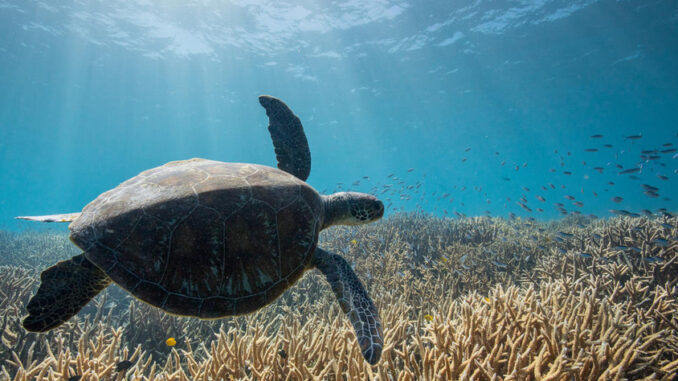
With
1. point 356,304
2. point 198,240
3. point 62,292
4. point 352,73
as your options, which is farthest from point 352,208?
point 352,73

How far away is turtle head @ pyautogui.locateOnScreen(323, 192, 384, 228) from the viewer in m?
3.69

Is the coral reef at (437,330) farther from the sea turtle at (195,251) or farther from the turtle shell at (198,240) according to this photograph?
the turtle shell at (198,240)

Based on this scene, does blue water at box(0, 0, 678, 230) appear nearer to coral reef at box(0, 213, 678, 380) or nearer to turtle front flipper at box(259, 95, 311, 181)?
coral reef at box(0, 213, 678, 380)

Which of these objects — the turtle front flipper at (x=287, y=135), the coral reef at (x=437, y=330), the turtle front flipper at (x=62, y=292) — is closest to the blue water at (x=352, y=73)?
the coral reef at (x=437, y=330)

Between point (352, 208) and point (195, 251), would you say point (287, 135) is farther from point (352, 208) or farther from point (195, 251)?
point (195, 251)

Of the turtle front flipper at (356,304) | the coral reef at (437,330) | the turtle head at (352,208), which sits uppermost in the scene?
the turtle head at (352,208)

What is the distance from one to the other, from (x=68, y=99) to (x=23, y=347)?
180ft

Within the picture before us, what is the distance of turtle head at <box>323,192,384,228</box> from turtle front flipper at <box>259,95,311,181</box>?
0.86 m

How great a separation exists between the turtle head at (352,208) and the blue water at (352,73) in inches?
427

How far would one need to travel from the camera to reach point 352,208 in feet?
12.2

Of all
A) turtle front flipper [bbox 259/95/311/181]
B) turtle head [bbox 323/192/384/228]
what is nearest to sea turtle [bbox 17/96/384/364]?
turtle head [bbox 323/192/384/228]

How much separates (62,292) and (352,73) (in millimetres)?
33778

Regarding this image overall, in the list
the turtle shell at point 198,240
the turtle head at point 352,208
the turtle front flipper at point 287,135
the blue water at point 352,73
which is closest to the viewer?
the turtle shell at point 198,240

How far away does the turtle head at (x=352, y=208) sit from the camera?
145 inches
